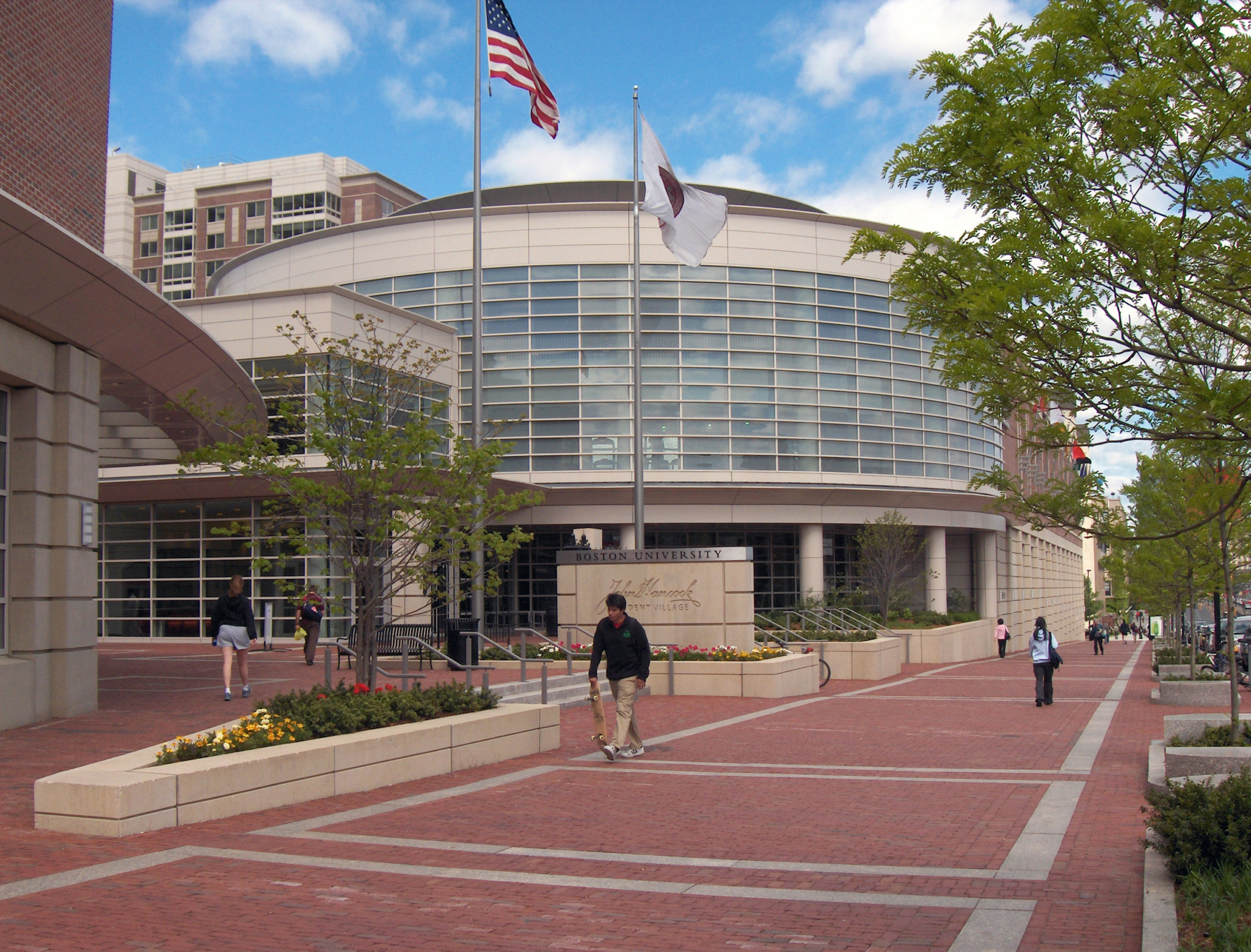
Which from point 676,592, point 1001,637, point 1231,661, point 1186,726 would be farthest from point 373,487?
point 1001,637

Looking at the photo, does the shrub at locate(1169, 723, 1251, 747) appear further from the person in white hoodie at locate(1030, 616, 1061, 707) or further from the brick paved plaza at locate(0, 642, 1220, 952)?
the person in white hoodie at locate(1030, 616, 1061, 707)

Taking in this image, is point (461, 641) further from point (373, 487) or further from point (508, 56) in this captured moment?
point (508, 56)

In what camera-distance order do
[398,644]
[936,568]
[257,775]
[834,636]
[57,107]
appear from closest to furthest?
[257,775] → [57,107] → [398,644] → [834,636] → [936,568]

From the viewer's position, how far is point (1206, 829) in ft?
20.9

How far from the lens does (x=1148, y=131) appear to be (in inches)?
228

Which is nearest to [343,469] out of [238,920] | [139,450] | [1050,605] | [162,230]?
[238,920]

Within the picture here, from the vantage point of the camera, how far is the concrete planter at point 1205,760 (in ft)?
30.6

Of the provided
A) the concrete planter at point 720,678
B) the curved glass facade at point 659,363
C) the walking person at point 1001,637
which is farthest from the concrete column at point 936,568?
the concrete planter at point 720,678

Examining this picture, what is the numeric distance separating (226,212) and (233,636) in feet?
245

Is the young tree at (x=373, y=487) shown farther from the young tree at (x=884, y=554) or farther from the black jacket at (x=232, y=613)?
the young tree at (x=884, y=554)

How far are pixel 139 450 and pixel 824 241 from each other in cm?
2637

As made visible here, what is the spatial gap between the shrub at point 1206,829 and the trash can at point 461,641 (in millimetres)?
13074

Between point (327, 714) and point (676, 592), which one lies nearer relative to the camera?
point (327, 714)

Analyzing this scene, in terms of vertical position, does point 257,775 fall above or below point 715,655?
above
